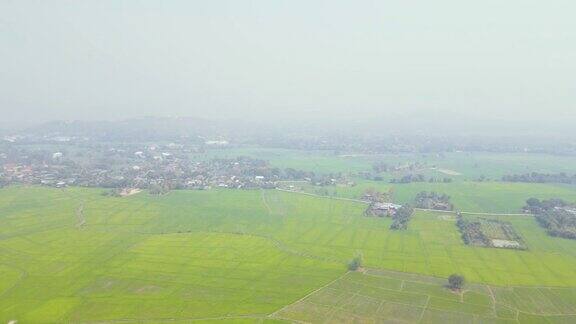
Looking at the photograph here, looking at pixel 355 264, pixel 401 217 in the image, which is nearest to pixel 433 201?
pixel 401 217

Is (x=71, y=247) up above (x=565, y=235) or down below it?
below

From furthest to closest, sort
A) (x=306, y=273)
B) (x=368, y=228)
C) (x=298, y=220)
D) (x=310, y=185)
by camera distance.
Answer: (x=310, y=185)
(x=298, y=220)
(x=368, y=228)
(x=306, y=273)

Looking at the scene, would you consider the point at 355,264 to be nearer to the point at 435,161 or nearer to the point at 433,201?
the point at 433,201

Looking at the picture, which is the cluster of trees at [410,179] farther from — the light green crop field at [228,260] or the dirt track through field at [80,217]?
the dirt track through field at [80,217]

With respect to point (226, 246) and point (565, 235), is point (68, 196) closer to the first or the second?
point (226, 246)

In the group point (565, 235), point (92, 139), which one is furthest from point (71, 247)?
point (92, 139)

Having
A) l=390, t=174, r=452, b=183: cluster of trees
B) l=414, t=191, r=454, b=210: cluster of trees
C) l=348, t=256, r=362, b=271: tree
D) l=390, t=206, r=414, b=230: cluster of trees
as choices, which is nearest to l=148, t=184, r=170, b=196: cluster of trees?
l=390, t=206, r=414, b=230: cluster of trees

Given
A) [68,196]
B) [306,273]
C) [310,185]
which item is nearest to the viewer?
[306,273]
